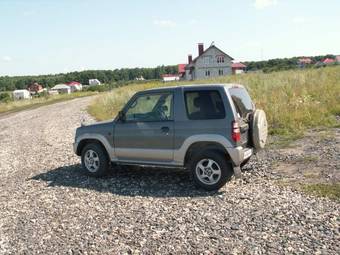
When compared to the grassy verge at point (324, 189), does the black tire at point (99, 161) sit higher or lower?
higher

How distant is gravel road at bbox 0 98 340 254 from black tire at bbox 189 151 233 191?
188mm

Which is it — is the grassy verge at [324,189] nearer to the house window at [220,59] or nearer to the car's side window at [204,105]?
the car's side window at [204,105]

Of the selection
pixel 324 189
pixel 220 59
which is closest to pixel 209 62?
pixel 220 59

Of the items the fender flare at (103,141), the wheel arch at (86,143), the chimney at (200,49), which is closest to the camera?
the fender flare at (103,141)

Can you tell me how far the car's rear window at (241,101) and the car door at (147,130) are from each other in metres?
1.18

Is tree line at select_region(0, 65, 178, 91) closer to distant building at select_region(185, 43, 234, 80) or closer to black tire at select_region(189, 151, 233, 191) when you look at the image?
distant building at select_region(185, 43, 234, 80)

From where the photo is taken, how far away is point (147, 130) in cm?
757

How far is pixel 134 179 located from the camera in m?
8.14

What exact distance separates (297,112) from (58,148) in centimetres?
770

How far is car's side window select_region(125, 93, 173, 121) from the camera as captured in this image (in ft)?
24.4

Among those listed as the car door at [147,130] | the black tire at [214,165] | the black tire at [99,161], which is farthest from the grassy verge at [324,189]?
the black tire at [99,161]

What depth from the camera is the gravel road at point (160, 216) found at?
4.92 metres

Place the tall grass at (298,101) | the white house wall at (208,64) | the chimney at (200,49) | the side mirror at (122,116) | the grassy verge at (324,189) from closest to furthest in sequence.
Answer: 1. the grassy verge at (324,189)
2. the side mirror at (122,116)
3. the tall grass at (298,101)
4. the chimney at (200,49)
5. the white house wall at (208,64)

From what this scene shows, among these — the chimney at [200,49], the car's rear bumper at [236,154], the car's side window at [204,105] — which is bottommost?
the car's rear bumper at [236,154]
